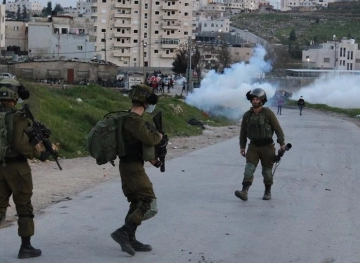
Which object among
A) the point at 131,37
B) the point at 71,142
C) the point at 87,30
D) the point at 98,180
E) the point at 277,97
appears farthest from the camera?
the point at 131,37

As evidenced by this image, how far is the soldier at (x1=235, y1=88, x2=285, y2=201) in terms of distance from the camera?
13516 mm

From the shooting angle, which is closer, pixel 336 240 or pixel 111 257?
pixel 111 257

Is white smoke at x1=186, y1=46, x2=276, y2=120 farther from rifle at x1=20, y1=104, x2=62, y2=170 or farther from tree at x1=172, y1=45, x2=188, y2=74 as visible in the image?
tree at x1=172, y1=45, x2=188, y2=74

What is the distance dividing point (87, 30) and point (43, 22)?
1135 centimetres

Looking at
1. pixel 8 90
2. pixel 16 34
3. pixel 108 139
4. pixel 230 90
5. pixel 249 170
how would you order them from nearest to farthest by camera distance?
pixel 8 90 → pixel 108 139 → pixel 249 170 → pixel 230 90 → pixel 16 34

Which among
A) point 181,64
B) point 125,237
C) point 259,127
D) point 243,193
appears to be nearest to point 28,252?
point 125,237

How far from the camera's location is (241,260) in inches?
357

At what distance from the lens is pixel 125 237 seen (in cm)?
914

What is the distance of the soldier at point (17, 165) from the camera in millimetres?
8688

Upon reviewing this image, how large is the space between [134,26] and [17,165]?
117 metres

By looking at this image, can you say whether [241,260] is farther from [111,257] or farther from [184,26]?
[184,26]

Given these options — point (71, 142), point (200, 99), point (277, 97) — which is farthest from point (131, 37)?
point (71, 142)

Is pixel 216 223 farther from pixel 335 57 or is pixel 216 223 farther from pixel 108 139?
pixel 335 57

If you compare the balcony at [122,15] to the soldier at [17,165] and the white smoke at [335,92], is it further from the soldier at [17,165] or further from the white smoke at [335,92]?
the soldier at [17,165]
